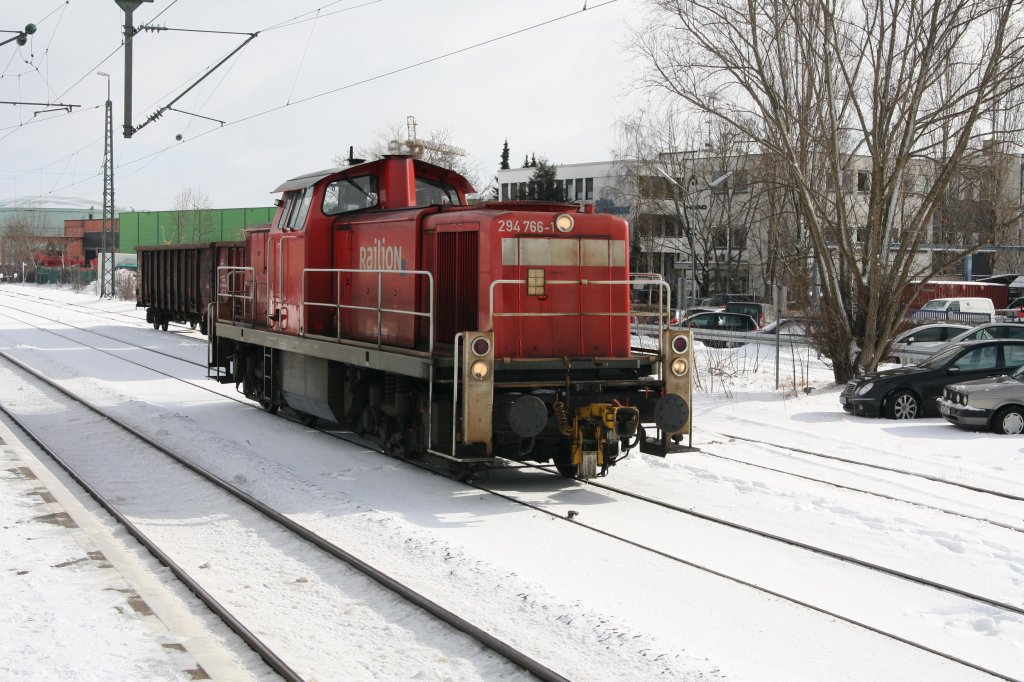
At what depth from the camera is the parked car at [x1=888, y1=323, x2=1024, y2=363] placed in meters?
21.5

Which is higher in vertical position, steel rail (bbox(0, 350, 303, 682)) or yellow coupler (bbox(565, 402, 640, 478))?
yellow coupler (bbox(565, 402, 640, 478))

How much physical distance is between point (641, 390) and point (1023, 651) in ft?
15.7

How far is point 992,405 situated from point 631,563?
898 cm

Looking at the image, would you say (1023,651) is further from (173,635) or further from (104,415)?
(104,415)

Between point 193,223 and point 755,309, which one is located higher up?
point 193,223

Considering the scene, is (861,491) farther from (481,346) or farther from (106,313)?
(106,313)

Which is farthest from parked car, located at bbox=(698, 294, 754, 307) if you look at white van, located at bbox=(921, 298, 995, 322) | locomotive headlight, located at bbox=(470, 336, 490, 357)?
locomotive headlight, located at bbox=(470, 336, 490, 357)

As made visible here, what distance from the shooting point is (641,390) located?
399 inches

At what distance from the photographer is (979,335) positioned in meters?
24.0

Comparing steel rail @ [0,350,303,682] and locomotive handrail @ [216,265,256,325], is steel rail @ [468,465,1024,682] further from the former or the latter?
locomotive handrail @ [216,265,256,325]

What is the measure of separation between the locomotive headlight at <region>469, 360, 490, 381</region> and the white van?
34.3 meters

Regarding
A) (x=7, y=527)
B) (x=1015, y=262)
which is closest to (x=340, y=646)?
(x=7, y=527)

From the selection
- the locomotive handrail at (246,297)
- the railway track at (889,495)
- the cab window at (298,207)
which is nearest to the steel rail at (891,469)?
the railway track at (889,495)

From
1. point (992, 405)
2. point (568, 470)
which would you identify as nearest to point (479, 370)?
point (568, 470)
